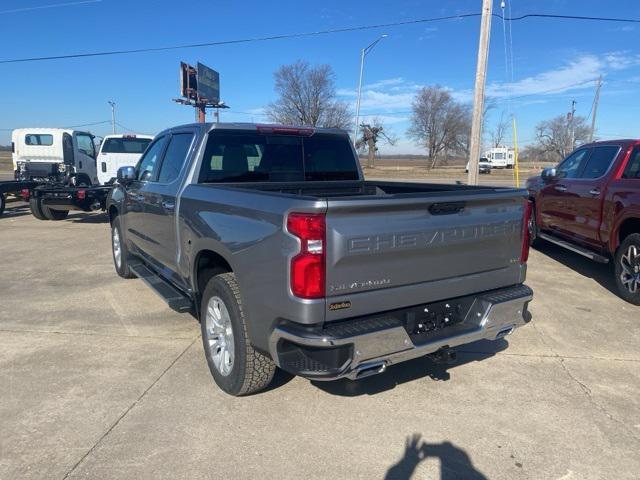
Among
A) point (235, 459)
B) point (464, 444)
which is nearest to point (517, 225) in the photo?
point (464, 444)

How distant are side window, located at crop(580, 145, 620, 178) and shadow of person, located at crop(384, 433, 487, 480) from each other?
16.7 ft

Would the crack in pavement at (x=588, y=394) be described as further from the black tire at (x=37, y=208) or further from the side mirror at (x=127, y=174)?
the black tire at (x=37, y=208)

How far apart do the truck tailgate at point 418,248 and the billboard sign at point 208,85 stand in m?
39.7

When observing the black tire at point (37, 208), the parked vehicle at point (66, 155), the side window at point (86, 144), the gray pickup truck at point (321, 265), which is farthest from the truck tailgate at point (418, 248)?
the side window at point (86, 144)

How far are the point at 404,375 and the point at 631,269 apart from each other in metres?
3.55

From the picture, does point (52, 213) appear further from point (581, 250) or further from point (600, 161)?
point (600, 161)

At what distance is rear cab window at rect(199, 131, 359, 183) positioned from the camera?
14.1 ft

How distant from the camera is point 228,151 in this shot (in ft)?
14.2

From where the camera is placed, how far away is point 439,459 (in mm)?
2814

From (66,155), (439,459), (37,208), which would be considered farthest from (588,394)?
(66,155)

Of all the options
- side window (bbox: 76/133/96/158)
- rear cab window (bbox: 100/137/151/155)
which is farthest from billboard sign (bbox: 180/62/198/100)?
rear cab window (bbox: 100/137/151/155)

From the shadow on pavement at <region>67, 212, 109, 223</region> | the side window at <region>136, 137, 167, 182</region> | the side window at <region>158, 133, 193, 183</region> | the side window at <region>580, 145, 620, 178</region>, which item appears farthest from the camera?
the shadow on pavement at <region>67, 212, 109, 223</region>

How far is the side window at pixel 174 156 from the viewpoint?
14.6ft

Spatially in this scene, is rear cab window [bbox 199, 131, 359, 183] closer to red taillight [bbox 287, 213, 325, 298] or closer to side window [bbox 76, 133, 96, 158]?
red taillight [bbox 287, 213, 325, 298]
